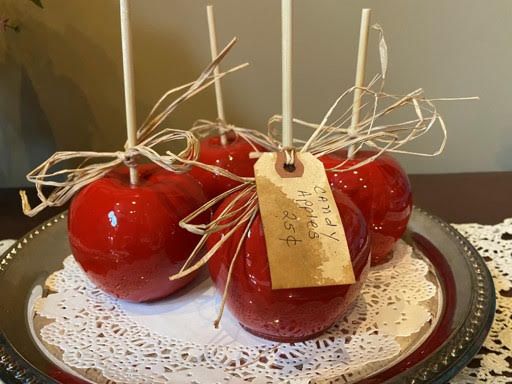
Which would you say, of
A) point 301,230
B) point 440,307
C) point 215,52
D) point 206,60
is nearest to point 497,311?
point 440,307

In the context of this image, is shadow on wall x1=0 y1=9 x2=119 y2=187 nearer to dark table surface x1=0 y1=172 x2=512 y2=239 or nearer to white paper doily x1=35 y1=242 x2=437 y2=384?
dark table surface x1=0 y1=172 x2=512 y2=239

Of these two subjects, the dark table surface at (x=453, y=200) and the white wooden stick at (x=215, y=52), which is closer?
the white wooden stick at (x=215, y=52)

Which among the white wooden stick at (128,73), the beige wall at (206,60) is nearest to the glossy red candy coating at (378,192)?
the white wooden stick at (128,73)

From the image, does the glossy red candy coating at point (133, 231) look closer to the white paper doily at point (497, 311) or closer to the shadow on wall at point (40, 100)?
the white paper doily at point (497, 311)

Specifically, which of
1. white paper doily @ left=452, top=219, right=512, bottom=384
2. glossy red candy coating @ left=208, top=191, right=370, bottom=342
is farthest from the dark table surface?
glossy red candy coating @ left=208, top=191, right=370, bottom=342

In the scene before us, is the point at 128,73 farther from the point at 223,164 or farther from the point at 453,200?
the point at 453,200

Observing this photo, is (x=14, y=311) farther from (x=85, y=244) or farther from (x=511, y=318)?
(x=511, y=318)

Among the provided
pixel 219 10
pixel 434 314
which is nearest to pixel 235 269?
pixel 434 314
